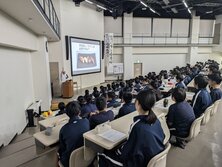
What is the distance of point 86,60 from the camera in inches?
371

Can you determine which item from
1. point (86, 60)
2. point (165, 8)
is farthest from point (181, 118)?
point (165, 8)

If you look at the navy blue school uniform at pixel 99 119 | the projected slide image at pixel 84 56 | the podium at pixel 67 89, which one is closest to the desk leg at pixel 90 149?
the navy blue school uniform at pixel 99 119

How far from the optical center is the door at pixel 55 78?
8.63 m

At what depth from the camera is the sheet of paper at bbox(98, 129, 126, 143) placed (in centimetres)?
182

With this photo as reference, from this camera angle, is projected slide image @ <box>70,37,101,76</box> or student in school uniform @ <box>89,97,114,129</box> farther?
projected slide image @ <box>70,37,101,76</box>

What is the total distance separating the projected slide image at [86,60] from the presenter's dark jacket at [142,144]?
25.9ft

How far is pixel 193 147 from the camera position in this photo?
2.89 m

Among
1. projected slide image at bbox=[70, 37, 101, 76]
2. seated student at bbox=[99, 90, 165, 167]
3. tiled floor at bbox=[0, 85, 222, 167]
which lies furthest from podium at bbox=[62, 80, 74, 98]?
seated student at bbox=[99, 90, 165, 167]

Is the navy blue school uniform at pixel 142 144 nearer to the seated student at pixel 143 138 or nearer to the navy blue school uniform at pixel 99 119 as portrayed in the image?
the seated student at pixel 143 138

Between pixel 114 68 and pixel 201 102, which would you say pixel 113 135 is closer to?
pixel 201 102

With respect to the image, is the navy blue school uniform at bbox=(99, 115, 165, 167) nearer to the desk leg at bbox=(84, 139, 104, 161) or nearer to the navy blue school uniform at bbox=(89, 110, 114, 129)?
the desk leg at bbox=(84, 139, 104, 161)

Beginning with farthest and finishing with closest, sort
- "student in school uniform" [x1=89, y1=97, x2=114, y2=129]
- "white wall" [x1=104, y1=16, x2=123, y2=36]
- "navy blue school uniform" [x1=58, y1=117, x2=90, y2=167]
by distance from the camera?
"white wall" [x1=104, y1=16, x2=123, y2=36]
"student in school uniform" [x1=89, y1=97, x2=114, y2=129]
"navy blue school uniform" [x1=58, y1=117, x2=90, y2=167]

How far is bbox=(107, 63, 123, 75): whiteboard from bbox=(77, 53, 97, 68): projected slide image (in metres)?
1.82

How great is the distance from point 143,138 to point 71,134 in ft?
2.95
